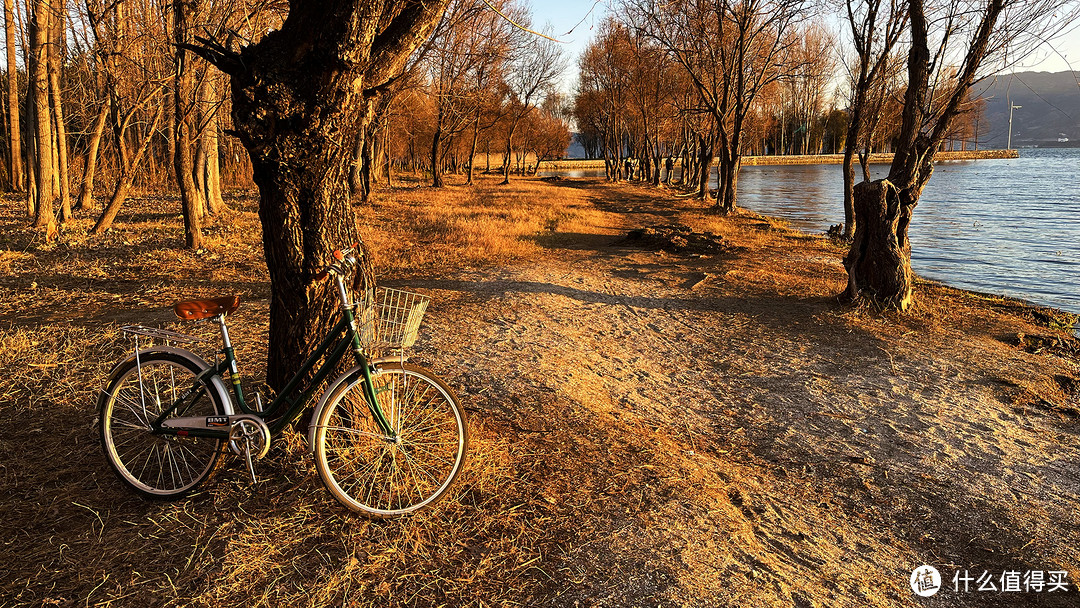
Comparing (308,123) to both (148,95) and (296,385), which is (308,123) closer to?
(296,385)

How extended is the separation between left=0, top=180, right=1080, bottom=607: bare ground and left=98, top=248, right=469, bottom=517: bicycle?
22 centimetres

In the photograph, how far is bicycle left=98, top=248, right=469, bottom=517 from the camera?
130 inches

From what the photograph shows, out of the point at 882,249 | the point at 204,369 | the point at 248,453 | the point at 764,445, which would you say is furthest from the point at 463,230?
the point at 248,453

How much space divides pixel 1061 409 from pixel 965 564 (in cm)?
320

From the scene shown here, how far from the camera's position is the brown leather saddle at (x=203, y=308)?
3.27m

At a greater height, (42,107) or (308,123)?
(42,107)

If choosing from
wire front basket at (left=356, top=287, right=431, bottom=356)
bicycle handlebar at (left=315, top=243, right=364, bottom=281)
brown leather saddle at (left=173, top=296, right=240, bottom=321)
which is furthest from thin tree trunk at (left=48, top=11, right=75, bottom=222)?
wire front basket at (left=356, top=287, right=431, bottom=356)

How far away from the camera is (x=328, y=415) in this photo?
3.21 m

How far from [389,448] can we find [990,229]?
77.6 feet

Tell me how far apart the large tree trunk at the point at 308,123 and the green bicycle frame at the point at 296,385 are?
402 mm

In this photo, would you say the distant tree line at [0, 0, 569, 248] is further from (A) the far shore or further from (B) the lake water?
(A) the far shore

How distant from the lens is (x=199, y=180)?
15.4m

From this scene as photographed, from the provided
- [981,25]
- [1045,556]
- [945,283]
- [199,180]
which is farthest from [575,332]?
[199,180]

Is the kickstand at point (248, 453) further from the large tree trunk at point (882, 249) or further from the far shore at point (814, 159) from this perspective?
the far shore at point (814, 159)
